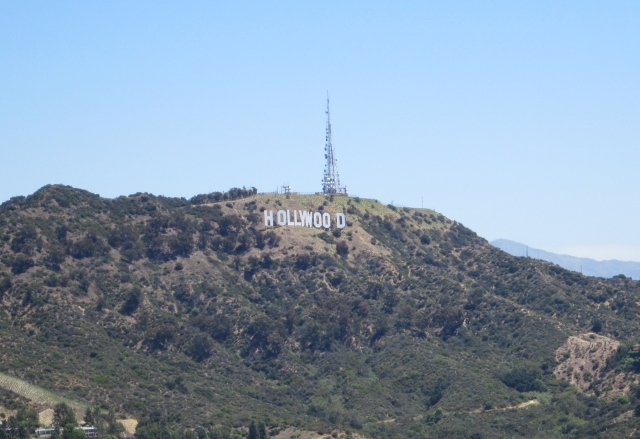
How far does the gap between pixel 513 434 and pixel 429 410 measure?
14394 millimetres

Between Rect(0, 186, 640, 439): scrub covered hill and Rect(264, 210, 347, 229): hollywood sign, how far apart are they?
1.12 meters

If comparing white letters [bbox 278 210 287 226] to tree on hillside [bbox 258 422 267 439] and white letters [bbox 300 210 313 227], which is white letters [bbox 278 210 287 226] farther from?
tree on hillside [bbox 258 422 267 439]

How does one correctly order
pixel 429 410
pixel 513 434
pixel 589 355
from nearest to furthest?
1. pixel 513 434
2. pixel 429 410
3. pixel 589 355

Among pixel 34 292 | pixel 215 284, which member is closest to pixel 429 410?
pixel 215 284

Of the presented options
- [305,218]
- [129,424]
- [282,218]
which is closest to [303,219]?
[305,218]

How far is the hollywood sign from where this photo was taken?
16112 centimetres

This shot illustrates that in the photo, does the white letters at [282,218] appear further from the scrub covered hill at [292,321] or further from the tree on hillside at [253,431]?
the tree on hillside at [253,431]

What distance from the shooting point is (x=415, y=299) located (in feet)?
506

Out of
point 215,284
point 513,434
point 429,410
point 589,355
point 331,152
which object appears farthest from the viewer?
point 331,152

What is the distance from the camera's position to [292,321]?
14238 cm

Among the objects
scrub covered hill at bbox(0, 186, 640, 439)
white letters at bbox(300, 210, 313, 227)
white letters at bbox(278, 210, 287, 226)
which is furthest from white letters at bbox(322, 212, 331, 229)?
white letters at bbox(278, 210, 287, 226)

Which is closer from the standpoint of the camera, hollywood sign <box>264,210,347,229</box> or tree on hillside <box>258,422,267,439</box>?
tree on hillside <box>258,422,267,439</box>

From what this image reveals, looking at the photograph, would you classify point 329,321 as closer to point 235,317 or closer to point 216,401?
point 235,317

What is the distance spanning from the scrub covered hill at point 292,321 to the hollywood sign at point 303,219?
1121 mm
